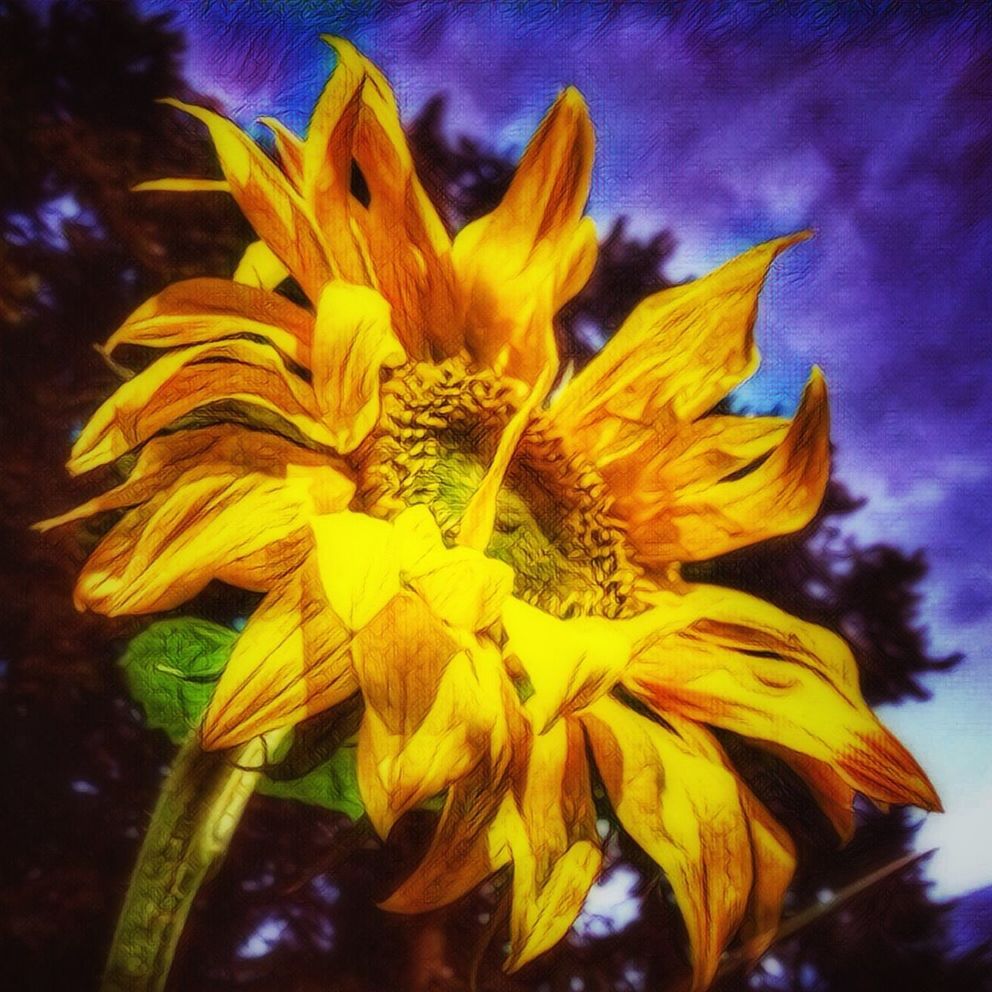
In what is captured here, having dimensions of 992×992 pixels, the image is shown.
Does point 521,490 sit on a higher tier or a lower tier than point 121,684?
higher

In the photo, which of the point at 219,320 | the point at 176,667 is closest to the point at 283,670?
the point at 176,667

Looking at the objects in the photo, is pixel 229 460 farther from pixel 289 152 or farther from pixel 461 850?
pixel 461 850

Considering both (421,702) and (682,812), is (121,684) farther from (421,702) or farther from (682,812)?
(682,812)

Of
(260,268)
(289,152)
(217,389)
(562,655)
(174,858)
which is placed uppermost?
(289,152)

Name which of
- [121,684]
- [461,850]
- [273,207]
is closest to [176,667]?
[121,684]

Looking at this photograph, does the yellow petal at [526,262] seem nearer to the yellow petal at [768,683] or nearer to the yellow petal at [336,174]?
the yellow petal at [336,174]

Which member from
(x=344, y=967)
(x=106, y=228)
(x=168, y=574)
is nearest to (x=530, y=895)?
(x=344, y=967)

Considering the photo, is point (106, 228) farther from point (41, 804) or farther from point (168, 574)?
point (41, 804)
